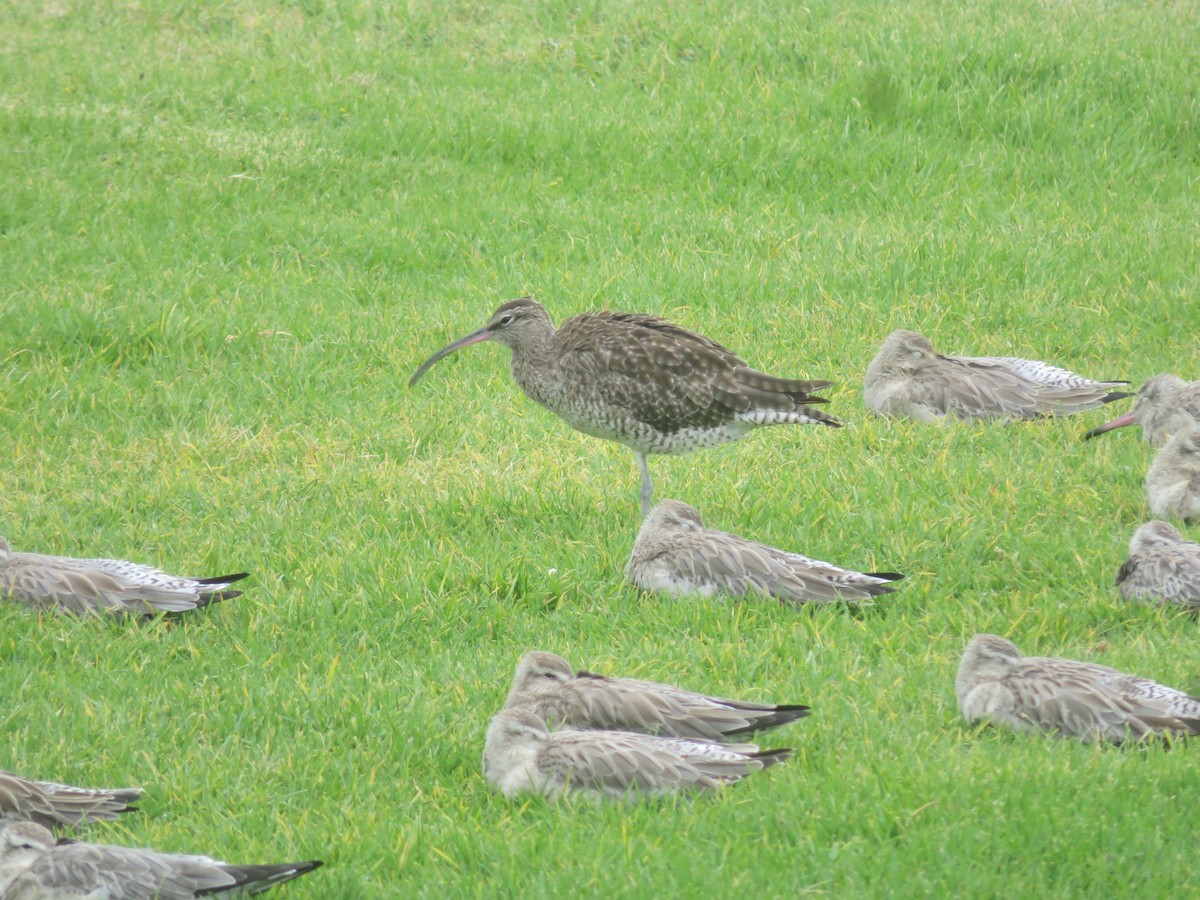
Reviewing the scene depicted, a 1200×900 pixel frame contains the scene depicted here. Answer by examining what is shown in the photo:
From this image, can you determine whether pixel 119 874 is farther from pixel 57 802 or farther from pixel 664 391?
pixel 664 391

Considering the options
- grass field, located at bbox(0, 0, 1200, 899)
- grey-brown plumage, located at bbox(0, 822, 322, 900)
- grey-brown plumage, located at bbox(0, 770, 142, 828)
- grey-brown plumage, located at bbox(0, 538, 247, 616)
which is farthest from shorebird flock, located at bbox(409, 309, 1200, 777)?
grey-brown plumage, located at bbox(0, 538, 247, 616)

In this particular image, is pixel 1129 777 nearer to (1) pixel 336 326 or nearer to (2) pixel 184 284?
(1) pixel 336 326

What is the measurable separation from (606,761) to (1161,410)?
5.17 m

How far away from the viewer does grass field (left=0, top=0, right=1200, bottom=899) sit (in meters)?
5.61

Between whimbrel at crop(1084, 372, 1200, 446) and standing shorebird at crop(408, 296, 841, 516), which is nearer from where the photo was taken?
standing shorebird at crop(408, 296, 841, 516)

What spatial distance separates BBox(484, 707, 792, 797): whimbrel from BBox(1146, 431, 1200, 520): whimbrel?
3.50 m

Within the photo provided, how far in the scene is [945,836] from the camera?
5.22m

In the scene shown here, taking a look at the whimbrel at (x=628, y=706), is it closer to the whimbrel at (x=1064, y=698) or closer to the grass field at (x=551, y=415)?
the grass field at (x=551, y=415)

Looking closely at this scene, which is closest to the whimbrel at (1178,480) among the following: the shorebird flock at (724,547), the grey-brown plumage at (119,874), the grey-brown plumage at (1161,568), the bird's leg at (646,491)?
the shorebird flock at (724,547)

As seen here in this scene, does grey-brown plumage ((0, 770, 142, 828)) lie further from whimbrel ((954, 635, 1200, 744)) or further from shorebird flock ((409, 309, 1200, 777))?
whimbrel ((954, 635, 1200, 744))

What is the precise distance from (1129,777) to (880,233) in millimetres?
8297

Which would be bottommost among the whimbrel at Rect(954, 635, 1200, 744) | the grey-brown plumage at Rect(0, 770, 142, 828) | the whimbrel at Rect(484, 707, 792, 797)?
the grey-brown plumage at Rect(0, 770, 142, 828)

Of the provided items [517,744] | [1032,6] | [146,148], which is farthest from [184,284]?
[1032,6]

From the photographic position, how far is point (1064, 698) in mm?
6027
